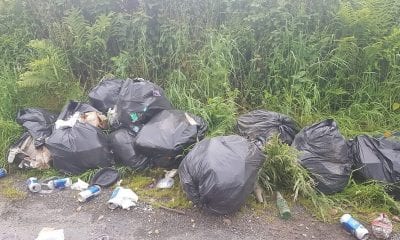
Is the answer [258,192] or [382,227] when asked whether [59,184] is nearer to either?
[258,192]

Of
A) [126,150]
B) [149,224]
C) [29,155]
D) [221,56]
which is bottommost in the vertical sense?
[149,224]

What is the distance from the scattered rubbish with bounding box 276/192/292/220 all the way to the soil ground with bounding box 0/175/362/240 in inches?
1.6

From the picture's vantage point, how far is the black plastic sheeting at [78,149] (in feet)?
11.5

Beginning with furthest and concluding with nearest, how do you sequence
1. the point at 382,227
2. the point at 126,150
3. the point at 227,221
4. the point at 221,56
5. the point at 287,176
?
the point at 221,56 < the point at 126,150 < the point at 287,176 < the point at 227,221 < the point at 382,227

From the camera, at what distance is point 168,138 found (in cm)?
346

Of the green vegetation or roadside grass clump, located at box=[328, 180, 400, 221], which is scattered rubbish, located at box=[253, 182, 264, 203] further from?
the green vegetation

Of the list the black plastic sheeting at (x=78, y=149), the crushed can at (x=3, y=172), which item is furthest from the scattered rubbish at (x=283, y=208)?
the crushed can at (x=3, y=172)

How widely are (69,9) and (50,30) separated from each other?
0.33 m

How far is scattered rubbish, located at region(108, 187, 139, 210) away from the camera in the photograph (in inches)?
125

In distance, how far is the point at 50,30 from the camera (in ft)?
15.2

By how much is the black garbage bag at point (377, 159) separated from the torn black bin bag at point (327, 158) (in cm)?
9

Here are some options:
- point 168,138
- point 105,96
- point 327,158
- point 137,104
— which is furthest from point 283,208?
point 105,96

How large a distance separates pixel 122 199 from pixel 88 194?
31 centimetres

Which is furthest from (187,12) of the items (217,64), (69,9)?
(69,9)
